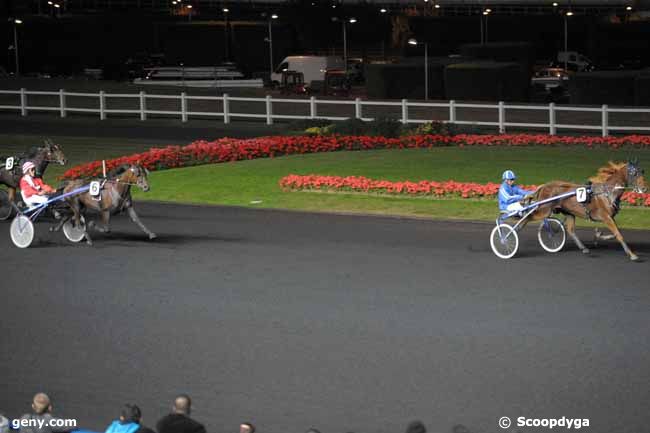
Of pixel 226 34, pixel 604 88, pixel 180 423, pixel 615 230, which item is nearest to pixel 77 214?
pixel 615 230

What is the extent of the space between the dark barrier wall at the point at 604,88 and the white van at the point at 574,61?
19.0m

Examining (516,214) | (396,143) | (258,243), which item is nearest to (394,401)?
(516,214)

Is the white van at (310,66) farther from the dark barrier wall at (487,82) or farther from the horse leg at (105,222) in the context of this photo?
the horse leg at (105,222)

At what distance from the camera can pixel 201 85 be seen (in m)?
56.8

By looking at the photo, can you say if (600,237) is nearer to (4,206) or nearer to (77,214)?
(77,214)

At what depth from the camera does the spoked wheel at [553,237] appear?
17547 millimetres

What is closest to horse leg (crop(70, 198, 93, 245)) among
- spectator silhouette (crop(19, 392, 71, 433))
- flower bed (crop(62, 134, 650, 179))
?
flower bed (crop(62, 134, 650, 179))

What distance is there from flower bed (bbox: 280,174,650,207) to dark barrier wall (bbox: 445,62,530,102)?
24.3 metres

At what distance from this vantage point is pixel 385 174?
26.0 metres

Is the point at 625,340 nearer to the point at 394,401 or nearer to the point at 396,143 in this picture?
the point at 394,401

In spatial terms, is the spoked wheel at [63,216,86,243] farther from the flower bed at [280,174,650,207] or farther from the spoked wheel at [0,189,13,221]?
the flower bed at [280,174,650,207]

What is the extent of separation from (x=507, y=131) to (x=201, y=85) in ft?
78.3

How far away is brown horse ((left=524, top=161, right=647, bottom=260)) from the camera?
54.3 feet

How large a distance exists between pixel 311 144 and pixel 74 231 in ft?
42.1
